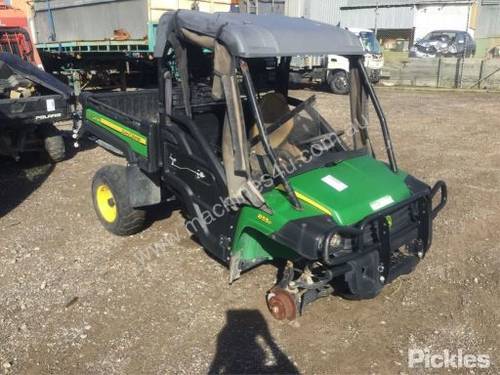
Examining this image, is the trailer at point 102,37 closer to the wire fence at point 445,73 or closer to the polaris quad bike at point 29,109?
the polaris quad bike at point 29,109

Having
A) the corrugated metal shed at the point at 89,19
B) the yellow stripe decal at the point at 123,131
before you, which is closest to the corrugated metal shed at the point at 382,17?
the corrugated metal shed at the point at 89,19

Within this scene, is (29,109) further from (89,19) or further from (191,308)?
(89,19)

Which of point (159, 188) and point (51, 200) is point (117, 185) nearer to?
point (159, 188)

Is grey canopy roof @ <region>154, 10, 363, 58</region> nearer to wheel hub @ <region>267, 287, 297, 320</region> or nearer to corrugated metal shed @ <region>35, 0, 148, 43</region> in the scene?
wheel hub @ <region>267, 287, 297, 320</region>

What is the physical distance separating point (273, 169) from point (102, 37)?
408 inches

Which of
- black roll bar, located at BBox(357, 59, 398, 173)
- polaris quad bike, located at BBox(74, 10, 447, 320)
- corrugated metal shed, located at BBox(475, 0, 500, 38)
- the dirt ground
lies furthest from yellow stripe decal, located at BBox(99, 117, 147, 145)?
corrugated metal shed, located at BBox(475, 0, 500, 38)

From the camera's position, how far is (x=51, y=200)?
5.97 m

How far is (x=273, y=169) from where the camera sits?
3385mm

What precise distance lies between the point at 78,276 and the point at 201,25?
2372 millimetres

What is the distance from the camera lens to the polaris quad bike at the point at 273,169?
325 centimetres

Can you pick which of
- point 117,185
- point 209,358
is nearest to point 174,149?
point 117,185

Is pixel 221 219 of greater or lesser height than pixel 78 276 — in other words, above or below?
above

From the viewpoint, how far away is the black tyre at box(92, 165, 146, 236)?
15.4 feet

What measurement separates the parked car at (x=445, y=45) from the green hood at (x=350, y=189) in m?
18.6
